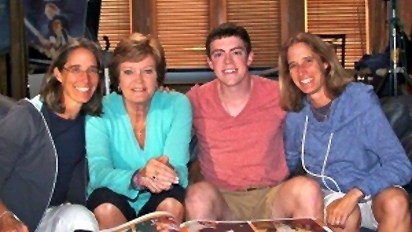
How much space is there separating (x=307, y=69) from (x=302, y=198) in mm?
411

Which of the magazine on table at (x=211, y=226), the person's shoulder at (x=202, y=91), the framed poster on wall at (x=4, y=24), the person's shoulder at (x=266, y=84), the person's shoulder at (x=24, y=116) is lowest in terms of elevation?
the magazine on table at (x=211, y=226)

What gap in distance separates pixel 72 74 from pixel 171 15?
5.51m

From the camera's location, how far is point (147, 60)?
2188 millimetres

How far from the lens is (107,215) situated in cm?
204

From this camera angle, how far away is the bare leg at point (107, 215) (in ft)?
6.71

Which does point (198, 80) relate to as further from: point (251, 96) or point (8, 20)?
point (251, 96)

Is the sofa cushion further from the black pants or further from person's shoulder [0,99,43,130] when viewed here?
the black pants

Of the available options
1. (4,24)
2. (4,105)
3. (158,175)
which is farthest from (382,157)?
(4,24)

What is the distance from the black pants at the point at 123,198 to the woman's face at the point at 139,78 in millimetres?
300

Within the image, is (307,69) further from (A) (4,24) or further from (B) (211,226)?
(A) (4,24)

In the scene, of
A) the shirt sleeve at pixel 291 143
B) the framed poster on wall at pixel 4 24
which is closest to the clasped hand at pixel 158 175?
the shirt sleeve at pixel 291 143

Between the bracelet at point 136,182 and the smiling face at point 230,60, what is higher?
the smiling face at point 230,60

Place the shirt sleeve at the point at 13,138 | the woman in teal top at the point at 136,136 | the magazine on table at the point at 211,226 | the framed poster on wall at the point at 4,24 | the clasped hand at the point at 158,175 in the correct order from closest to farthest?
the magazine on table at the point at 211,226, the shirt sleeve at the point at 13,138, the clasped hand at the point at 158,175, the woman in teal top at the point at 136,136, the framed poster on wall at the point at 4,24

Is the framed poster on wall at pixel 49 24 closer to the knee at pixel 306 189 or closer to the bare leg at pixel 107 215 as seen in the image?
the bare leg at pixel 107 215
